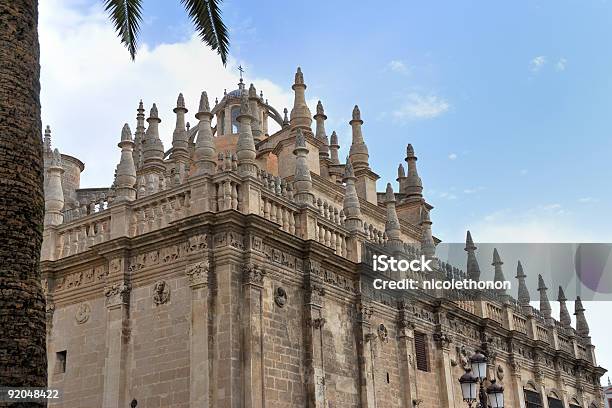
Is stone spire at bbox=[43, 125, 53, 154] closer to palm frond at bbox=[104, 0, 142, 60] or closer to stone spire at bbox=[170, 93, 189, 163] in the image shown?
stone spire at bbox=[170, 93, 189, 163]

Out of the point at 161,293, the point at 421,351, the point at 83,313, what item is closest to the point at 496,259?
the point at 421,351

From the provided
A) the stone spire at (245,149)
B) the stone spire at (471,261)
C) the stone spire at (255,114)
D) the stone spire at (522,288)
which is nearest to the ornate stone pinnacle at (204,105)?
the stone spire at (245,149)

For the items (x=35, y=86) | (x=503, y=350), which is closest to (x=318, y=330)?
(x=35, y=86)

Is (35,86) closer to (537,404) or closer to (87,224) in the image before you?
(87,224)

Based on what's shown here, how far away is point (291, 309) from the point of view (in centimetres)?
1555

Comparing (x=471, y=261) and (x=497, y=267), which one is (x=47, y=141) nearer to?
(x=471, y=261)

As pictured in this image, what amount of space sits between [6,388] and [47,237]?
10.9m

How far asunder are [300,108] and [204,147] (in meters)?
7.63

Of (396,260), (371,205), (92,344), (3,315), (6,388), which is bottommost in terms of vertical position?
(6,388)

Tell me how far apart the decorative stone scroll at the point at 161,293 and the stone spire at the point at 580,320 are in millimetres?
25033

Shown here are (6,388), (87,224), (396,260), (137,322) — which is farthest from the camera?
(396,260)

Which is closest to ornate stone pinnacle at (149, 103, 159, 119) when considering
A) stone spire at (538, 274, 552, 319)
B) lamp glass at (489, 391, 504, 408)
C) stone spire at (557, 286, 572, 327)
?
lamp glass at (489, 391, 504, 408)

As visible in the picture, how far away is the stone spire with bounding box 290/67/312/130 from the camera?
886 inches

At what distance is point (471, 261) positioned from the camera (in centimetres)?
2527
